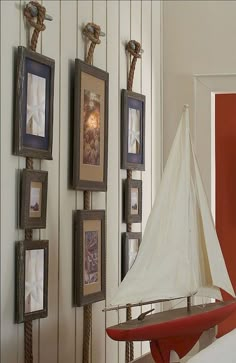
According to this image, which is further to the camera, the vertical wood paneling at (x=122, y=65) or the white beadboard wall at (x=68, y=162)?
the vertical wood paneling at (x=122, y=65)

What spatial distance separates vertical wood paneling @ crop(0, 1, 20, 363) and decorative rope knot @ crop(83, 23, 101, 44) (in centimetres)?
50

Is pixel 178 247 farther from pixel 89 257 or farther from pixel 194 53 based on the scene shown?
pixel 194 53

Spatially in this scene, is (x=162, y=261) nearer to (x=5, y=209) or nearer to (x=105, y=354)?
(x=5, y=209)

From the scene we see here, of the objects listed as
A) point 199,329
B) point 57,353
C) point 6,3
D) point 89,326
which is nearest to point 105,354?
point 89,326

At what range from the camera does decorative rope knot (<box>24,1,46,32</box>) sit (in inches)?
86.0

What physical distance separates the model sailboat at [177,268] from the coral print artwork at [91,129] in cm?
33

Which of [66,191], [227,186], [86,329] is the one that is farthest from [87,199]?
[227,186]

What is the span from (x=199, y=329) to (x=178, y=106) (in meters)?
1.41

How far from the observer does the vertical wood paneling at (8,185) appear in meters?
2.08

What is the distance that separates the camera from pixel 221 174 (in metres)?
3.48

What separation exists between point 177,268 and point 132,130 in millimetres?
911

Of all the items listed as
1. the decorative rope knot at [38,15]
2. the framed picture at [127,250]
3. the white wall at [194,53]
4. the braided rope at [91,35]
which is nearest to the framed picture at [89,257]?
the framed picture at [127,250]

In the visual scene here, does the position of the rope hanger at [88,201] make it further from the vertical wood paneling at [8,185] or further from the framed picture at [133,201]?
the vertical wood paneling at [8,185]

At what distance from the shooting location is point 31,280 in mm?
2215
